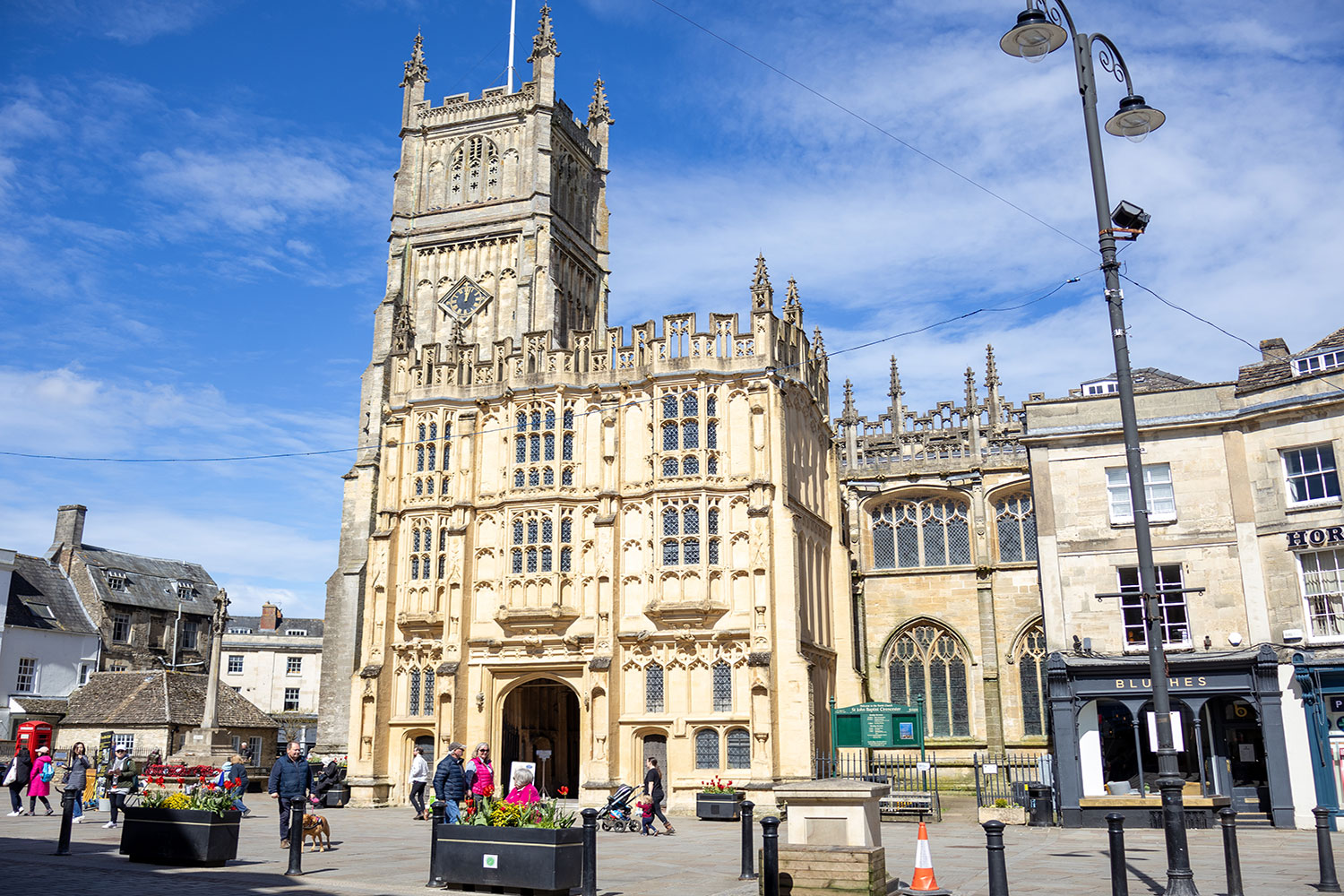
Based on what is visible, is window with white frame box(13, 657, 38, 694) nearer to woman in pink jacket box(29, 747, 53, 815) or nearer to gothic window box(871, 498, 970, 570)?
woman in pink jacket box(29, 747, 53, 815)

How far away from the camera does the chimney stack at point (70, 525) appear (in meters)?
62.8

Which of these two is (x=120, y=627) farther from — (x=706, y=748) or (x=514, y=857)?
(x=514, y=857)

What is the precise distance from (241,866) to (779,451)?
1942 centimetres

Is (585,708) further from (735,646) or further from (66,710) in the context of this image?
(66,710)

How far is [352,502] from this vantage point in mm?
46062

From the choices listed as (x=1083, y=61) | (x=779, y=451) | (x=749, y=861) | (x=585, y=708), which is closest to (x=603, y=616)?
(x=585, y=708)

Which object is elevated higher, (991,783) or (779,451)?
(779,451)

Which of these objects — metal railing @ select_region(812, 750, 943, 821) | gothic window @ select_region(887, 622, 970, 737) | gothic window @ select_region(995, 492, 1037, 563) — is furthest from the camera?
gothic window @ select_region(995, 492, 1037, 563)

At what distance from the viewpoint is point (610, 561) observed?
1284 inches

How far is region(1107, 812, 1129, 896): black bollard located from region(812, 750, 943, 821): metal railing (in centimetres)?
945

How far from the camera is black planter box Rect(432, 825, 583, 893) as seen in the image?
13.3 metres

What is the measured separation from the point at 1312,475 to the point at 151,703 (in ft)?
146

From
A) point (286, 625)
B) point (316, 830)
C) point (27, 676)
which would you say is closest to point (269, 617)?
point (286, 625)

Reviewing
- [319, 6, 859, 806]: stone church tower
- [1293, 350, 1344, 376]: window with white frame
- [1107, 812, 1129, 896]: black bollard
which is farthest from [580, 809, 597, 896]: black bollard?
[1293, 350, 1344, 376]: window with white frame
